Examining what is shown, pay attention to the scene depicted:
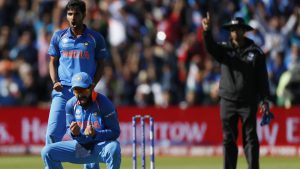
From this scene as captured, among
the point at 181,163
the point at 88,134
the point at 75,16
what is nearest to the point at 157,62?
the point at 181,163

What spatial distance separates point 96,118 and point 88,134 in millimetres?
348

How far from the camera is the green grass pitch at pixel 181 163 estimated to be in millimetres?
17484

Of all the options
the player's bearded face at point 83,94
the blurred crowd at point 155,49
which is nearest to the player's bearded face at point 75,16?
the player's bearded face at point 83,94

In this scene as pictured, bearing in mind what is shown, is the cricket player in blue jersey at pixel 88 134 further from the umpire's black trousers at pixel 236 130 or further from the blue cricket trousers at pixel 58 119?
the umpire's black trousers at pixel 236 130

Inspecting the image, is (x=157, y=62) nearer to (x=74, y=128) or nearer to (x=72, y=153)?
(x=72, y=153)

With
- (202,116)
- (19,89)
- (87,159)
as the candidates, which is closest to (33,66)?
(19,89)

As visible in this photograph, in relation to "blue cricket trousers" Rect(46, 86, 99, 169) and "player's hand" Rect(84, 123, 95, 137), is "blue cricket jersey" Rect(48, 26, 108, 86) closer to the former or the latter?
"blue cricket trousers" Rect(46, 86, 99, 169)

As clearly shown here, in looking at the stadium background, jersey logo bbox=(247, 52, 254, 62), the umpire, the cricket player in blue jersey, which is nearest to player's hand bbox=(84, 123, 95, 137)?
the cricket player in blue jersey

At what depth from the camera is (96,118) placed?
36.7 ft

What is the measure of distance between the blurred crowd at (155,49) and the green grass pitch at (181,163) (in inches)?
78.2

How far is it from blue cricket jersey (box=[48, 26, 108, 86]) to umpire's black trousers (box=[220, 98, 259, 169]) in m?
1.97

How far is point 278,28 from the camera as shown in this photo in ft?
72.5

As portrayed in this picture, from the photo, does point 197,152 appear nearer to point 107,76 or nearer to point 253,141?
point 107,76

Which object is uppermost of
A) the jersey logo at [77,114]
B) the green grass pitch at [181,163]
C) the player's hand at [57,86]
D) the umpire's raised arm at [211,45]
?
the umpire's raised arm at [211,45]
